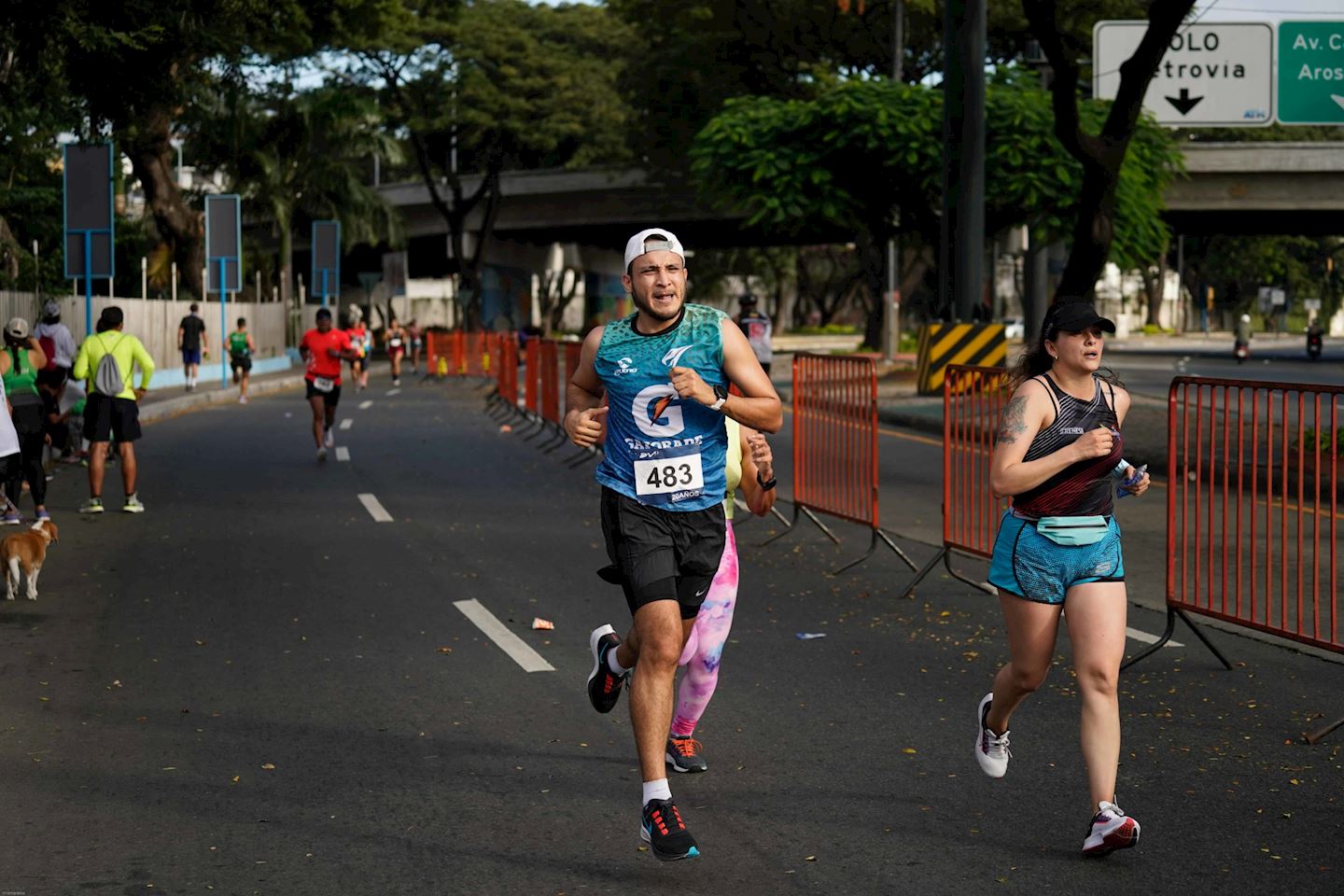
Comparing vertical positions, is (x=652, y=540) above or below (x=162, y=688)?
above

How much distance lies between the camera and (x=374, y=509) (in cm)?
1525

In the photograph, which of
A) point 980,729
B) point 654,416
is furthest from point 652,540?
point 980,729

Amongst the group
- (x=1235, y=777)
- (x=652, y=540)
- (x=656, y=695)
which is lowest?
(x=1235, y=777)

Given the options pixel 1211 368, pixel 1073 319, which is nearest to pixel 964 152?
pixel 1073 319

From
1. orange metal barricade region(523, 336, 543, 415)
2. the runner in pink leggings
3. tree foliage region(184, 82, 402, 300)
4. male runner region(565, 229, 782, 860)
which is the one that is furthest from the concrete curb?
male runner region(565, 229, 782, 860)

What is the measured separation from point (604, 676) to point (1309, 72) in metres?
17.5

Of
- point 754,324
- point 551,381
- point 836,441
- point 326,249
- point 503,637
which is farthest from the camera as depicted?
point 326,249

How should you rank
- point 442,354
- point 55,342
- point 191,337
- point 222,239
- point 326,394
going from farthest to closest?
point 442,354
point 222,239
point 191,337
point 326,394
point 55,342

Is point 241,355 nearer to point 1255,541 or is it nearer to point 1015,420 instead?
point 1255,541

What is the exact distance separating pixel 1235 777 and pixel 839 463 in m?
6.71

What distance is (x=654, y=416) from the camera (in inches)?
223

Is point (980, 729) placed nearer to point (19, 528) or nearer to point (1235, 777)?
point (1235, 777)

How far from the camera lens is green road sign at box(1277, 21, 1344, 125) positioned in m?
21.2

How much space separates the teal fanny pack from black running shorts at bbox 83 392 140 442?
1062cm
